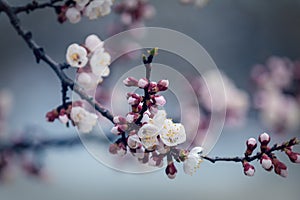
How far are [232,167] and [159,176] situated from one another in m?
0.14

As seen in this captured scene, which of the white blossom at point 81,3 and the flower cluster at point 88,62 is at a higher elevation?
the white blossom at point 81,3

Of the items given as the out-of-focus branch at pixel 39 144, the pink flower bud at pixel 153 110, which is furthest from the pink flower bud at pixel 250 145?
the out-of-focus branch at pixel 39 144

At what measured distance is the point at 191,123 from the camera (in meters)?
0.73

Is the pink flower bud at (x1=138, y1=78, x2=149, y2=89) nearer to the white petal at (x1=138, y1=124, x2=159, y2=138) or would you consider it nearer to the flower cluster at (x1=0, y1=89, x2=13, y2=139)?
the white petal at (x1=138, y1=124, x2=159, y2=138)

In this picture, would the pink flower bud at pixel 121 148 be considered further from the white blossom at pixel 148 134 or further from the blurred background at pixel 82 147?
the blurred background at pixel 82 147

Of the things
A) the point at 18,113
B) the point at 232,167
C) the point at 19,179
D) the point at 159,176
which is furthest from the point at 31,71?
the point at 232,167

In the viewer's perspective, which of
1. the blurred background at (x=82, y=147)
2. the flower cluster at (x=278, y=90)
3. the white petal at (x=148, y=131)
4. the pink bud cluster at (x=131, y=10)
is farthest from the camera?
the flower cluster at (x=278, y=90)

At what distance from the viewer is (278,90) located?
976 millimetres

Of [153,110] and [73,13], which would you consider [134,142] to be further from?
[73,13]

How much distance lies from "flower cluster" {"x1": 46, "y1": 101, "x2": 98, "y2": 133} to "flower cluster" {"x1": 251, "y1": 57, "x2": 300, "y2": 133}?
1.88 feet

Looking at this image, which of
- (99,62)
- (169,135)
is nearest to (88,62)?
(99,62)

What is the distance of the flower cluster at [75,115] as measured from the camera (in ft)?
1.50

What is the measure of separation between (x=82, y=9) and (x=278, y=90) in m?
0.63

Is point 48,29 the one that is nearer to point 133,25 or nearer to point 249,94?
point 133,25
